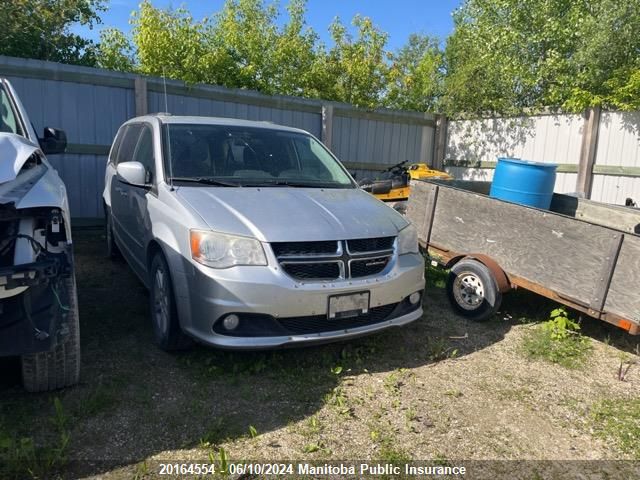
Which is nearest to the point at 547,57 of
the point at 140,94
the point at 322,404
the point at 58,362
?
the point at 140,94

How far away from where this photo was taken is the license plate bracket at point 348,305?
328 cm

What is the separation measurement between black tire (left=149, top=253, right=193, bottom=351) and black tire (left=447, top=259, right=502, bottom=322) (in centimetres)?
260

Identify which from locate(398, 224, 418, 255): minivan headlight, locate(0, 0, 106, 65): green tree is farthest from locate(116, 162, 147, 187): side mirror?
locate(0, 0, 106, 65): green tree

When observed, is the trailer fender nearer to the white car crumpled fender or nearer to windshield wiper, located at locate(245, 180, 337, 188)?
windshield wiper, located at locate(245, 180, 337, 188)

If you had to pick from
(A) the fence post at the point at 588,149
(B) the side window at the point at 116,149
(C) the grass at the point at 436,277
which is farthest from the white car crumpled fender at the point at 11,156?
(A) the fence post at the point at 588,149

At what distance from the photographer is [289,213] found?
3453mm

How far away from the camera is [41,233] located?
8.32 feet

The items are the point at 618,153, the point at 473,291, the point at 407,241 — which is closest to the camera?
the point at 407,241

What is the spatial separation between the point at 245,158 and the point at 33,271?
2.29 m

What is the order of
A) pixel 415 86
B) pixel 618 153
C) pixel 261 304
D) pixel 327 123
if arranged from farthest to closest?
pixel 415 86 < pixel 327 123 < pixel 618 153 < pixel 261 304

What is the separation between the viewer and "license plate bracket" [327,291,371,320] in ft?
10.7

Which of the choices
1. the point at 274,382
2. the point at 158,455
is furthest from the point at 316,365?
the point at 158,455

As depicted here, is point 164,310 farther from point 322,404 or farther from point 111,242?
point 111,242

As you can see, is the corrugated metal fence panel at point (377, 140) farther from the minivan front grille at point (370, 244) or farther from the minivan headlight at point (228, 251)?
the minivan headlight at point (228, 251)
